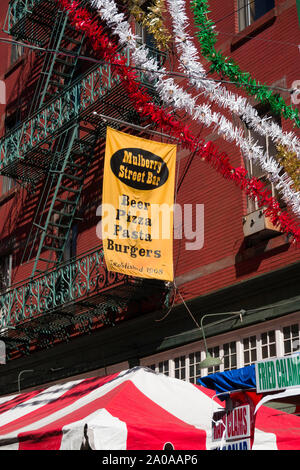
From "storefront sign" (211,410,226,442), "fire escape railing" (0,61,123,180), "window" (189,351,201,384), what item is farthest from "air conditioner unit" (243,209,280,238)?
"storefront sign" (211,410,226,442)

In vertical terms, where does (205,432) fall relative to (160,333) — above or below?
below

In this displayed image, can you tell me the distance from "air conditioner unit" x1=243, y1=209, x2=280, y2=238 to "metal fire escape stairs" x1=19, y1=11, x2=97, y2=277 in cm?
569

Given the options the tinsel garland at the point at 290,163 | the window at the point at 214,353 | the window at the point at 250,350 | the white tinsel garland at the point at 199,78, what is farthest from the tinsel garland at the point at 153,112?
the window at the point at 214,353

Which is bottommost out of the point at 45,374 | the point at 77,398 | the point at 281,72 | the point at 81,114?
the point at 77,398

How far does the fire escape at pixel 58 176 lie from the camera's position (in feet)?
50.9

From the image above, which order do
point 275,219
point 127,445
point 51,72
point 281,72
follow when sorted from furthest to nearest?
point 51,72
point 281,72
point 275,219
point 127,445

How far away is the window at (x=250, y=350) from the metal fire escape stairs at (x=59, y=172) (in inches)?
245

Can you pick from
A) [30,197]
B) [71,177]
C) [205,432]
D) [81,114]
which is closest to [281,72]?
[81,114]

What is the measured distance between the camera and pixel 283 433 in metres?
8.57

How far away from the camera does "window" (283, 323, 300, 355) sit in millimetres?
11750

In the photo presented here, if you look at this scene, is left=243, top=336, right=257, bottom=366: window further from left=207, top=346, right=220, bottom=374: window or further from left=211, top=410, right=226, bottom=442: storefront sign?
left=211, top=410, right=226, bottom=442: storefront sign

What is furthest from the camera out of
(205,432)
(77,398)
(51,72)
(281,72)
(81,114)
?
(51,72)

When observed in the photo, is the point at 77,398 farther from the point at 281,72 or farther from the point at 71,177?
the point at 71,177

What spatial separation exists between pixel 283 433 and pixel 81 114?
10.2 metres
